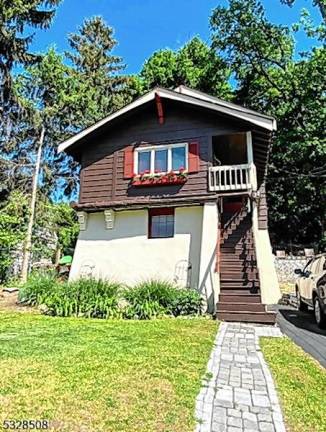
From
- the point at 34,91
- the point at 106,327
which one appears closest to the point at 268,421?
the point at 106,327

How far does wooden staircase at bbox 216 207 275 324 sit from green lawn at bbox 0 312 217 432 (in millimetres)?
2108

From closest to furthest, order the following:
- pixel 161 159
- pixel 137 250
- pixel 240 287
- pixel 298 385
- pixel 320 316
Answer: pixel 298 385, pixel 320 316, pixel 240 287, pixel 137 250, pixel 161 159

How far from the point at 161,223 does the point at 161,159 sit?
2.23m

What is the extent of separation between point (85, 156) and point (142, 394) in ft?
36.9

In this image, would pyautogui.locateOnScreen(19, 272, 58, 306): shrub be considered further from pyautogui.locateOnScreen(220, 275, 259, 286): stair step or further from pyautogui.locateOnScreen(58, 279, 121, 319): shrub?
pyautogui.locateOnScreen(220, 275, 259, 286): stair step

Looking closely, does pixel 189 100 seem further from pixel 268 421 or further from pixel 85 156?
pixel 268 421

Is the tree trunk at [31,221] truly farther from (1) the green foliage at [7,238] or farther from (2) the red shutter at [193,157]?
(2) the red shutter at [193,157]

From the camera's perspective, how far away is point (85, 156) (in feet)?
45.6

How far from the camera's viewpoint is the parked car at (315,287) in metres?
8.39

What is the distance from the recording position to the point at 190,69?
2622 cm

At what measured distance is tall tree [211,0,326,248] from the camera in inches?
854

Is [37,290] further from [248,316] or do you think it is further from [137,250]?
[248,316]

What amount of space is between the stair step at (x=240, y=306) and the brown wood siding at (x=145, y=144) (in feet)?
12.5

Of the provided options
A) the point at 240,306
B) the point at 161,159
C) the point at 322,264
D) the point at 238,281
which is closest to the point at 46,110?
the point at 161,159
